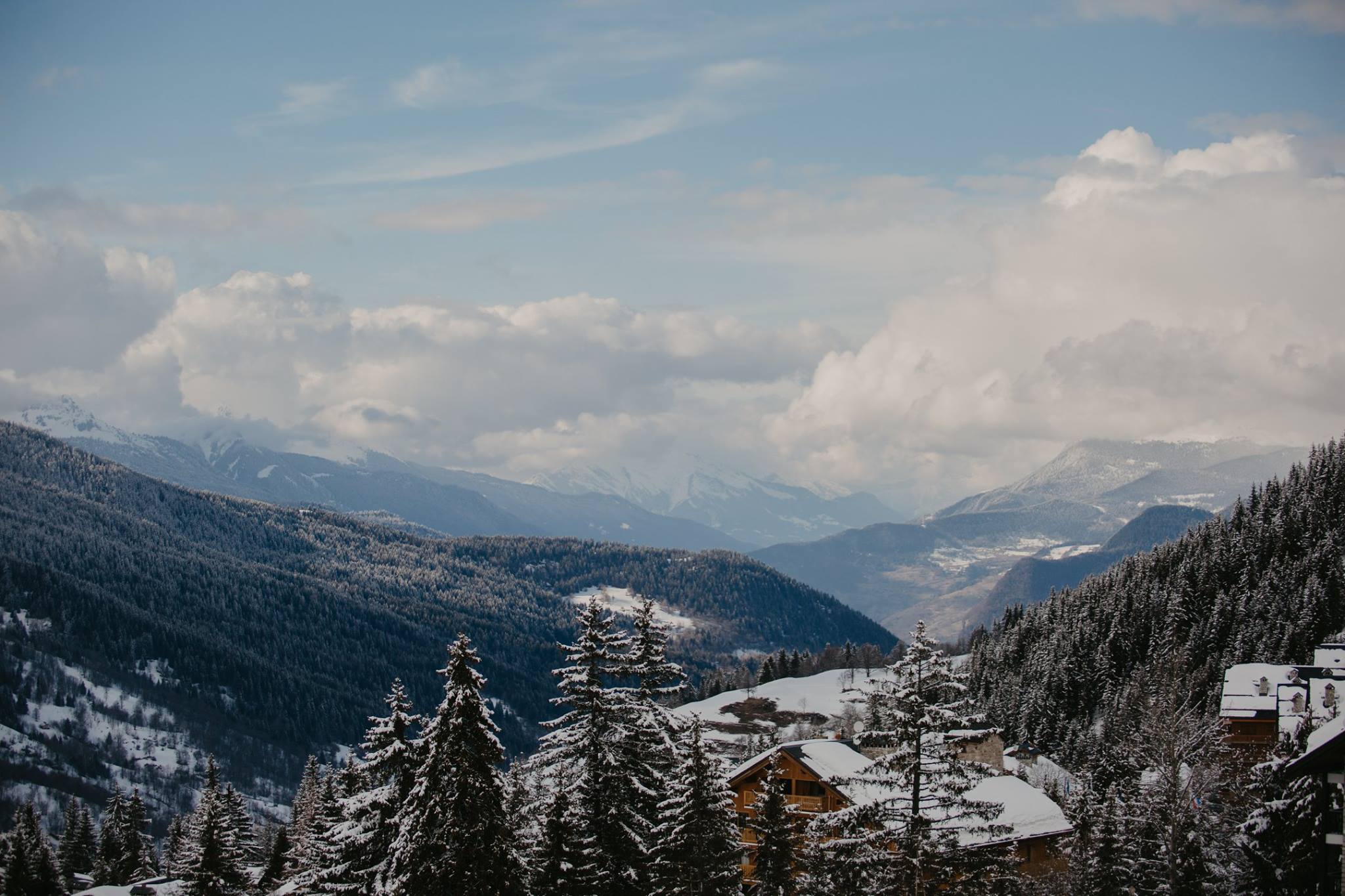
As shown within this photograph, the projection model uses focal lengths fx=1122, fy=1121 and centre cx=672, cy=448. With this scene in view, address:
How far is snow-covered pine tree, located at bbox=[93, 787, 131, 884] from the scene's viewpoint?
121 metres

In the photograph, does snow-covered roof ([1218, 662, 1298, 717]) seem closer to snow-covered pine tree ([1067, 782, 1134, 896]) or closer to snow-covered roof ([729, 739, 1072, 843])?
snow-covered roof ([729, 739, 1072, 843])

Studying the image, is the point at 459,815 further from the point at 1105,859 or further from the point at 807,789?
the point at 807,789

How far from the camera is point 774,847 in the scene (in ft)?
157

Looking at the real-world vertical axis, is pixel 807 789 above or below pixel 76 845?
above

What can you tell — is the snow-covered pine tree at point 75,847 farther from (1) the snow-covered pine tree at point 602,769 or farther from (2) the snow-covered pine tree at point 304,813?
(1) the snow-covered pine tree at point 602,769

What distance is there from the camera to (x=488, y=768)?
3775 cm

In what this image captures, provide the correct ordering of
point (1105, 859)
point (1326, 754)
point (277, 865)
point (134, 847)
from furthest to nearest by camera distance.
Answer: point (134, 847)
point (277, 865)
point (1105, 859)
point (1326, 754)

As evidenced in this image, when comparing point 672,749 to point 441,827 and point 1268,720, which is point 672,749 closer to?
point 441,827

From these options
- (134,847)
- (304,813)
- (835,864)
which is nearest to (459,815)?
(835,864)

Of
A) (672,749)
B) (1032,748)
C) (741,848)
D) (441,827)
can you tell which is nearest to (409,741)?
(441,827)

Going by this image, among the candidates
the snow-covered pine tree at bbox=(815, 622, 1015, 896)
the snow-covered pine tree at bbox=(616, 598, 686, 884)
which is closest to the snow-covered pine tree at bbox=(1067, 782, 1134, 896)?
the snow-covered pine tree at bbox=(815, 622, 1015, 896)

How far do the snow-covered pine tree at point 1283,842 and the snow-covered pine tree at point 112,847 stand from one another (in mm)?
114663

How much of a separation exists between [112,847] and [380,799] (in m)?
105

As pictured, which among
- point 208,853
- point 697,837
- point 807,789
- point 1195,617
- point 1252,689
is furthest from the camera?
point 1195,617
